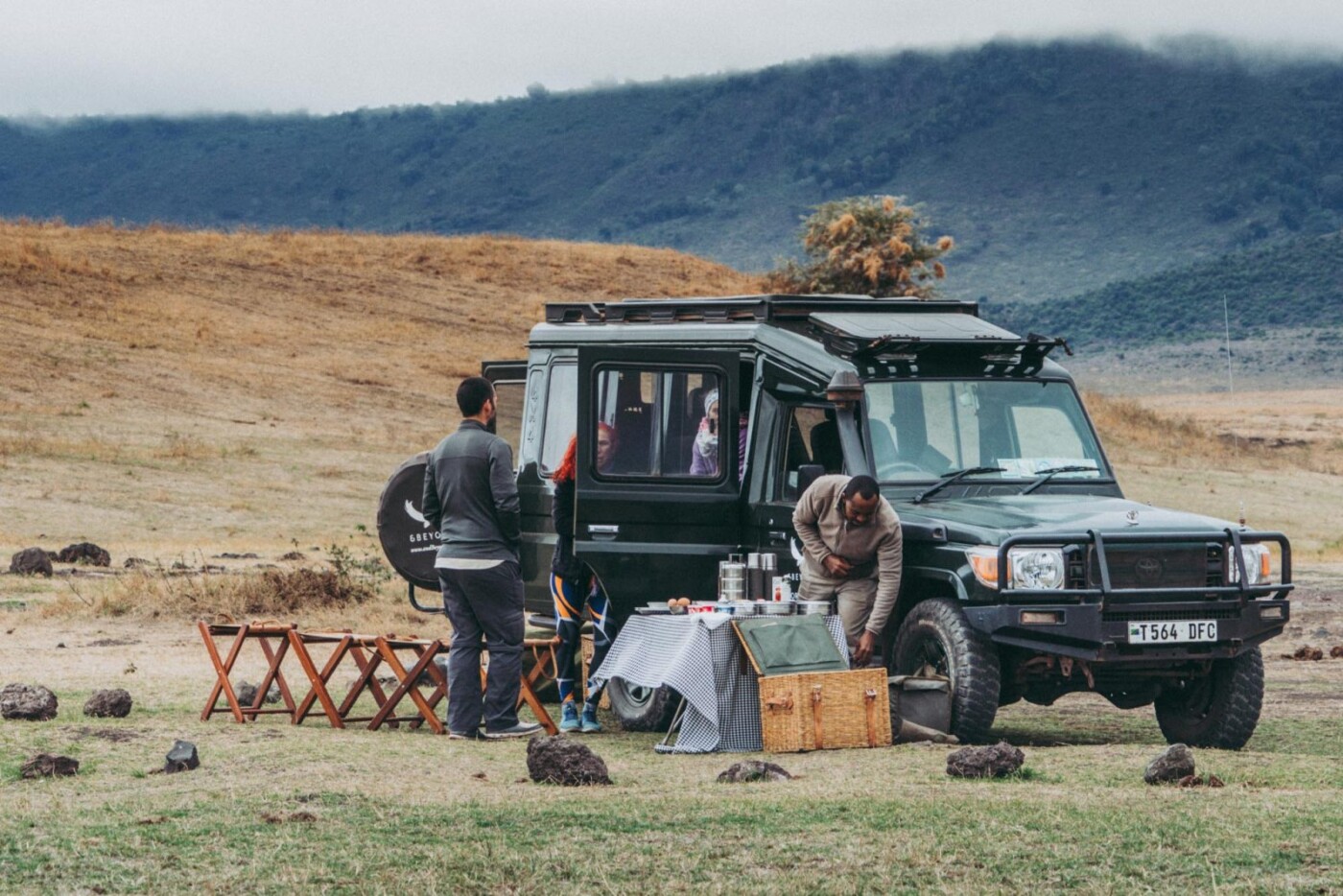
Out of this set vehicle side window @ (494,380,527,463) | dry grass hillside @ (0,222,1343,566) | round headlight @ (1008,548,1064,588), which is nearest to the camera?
round headlight @ (1008,548,1064,588)

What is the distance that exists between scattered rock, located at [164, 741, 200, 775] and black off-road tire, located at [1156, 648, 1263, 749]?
5.10 metres

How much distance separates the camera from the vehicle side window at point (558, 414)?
1270 cm

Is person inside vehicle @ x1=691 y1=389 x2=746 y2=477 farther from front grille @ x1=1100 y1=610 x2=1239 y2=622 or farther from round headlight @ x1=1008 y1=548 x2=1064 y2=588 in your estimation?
front grille @ x1=1100 y1=610 x2=1239 y2=622

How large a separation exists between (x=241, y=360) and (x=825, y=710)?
37.6 meters

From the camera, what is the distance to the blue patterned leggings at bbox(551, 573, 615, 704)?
1152 centimetres

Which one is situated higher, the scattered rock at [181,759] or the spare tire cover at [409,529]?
the spare tire cover at [409,529]

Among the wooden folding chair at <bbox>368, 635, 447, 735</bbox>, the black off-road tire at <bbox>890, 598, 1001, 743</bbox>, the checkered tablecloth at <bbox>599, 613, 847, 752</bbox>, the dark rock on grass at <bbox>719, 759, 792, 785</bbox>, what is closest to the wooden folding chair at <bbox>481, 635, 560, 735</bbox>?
the wooden folding chair at <bbox>368, 635, 447, 735</bbox>

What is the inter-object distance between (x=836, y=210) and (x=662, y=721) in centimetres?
4218

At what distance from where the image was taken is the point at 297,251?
62.8 metres

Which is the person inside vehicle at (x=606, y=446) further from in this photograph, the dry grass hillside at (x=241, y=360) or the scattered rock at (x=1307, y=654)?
the dry grass hillside at (x=241, y=360)

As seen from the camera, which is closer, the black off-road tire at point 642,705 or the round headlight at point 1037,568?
the round headlight at point 1037,568

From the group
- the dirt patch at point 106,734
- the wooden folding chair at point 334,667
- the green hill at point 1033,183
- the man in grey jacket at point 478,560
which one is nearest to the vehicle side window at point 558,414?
the wooden folding chair at point 334,667

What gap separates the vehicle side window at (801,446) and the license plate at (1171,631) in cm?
202

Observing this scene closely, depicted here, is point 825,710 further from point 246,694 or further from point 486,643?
point 246,694
